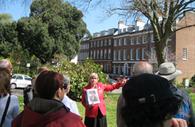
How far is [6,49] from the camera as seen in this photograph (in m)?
57.5

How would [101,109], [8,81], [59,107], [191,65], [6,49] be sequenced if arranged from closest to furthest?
[59,107] → [8,81] → [101,109] → [6,49] → [191,65]

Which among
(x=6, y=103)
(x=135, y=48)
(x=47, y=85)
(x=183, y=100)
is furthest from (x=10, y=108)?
(x=135, y=48)

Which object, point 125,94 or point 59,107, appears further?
point 59,107

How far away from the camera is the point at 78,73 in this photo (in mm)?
23750

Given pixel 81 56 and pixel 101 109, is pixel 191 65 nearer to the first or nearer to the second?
pixel 81 56

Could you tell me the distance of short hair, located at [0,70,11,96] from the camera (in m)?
5.43

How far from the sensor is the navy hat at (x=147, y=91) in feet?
7.62

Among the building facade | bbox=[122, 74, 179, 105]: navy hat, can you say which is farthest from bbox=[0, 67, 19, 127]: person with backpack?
the building facade

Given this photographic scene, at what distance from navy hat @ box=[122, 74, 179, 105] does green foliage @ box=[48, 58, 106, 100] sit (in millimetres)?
20718

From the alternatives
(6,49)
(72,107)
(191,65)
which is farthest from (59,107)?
(191,65)

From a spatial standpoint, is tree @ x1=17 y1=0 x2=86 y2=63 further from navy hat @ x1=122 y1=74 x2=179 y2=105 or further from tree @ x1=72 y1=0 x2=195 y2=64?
navy hat @ x1=122 y1=74 x2=179 y2=105

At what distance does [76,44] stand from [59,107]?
5747 cm

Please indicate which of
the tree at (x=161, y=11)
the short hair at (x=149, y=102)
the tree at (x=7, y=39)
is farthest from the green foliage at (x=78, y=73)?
the tree at (x=7, y=39)

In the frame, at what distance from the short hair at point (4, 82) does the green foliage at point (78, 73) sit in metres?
17.5
